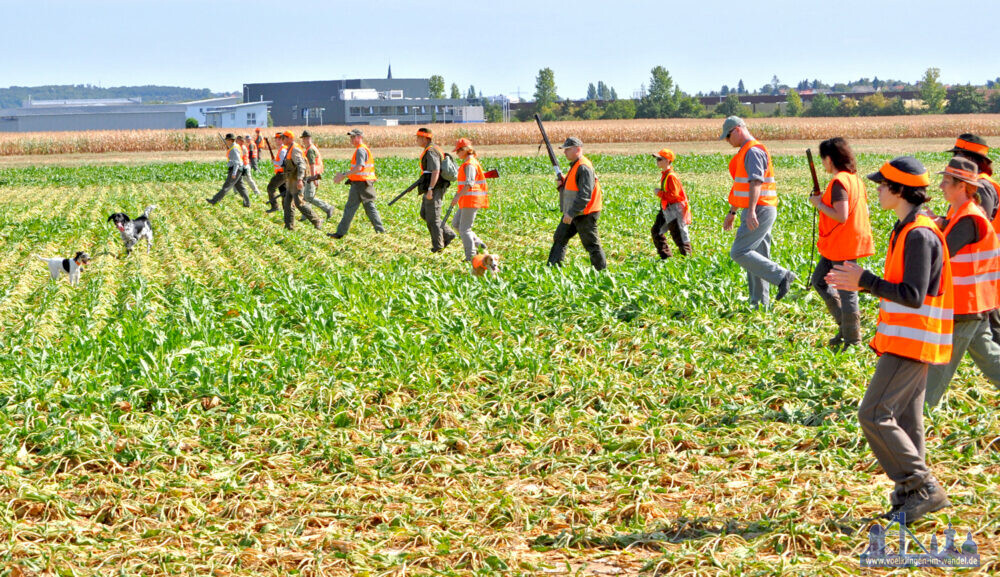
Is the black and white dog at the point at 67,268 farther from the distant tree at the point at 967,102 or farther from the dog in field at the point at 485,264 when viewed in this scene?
the distant tree at the point at 967,102

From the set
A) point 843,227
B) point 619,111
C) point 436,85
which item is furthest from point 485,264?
point 436,85

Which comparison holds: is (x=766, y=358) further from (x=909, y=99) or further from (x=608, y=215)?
(x=909, y=99)

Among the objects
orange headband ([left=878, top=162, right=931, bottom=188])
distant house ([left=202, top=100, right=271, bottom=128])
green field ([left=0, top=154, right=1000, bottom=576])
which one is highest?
distant house ([left=202, top=100, right=271, bottom=128])

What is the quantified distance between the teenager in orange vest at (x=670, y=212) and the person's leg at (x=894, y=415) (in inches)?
313

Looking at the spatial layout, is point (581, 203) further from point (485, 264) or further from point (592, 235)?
point (485, 264)

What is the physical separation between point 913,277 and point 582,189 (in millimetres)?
6873

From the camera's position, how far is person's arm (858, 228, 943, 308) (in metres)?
4.41

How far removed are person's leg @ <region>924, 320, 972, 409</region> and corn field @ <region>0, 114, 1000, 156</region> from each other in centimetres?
5458

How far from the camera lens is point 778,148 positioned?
5550 centimetres

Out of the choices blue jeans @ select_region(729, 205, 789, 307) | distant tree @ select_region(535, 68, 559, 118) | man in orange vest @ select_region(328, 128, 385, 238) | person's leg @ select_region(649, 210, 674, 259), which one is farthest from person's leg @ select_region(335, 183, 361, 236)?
distant tree @ select_region(535, 68, 559, 118)

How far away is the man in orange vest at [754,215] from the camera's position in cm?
882

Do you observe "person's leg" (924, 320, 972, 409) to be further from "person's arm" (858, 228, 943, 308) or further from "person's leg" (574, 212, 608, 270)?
"person's leg" (574, 212, 608, 270)

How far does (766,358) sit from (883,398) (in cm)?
283

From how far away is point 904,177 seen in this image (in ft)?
15.3
